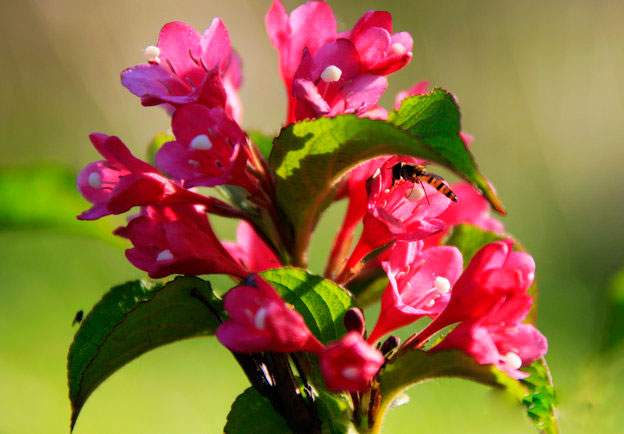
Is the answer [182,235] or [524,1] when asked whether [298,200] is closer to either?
[182,235]

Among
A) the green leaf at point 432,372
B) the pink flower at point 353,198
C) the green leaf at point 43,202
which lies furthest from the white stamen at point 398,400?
the green leaf at point 43,202

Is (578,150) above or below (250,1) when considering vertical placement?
below

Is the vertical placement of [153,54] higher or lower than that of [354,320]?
higher

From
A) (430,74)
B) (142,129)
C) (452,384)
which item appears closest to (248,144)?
(452,384)

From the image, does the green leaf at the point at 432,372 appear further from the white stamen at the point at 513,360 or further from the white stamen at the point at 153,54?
the white stamen at the point at 153,54

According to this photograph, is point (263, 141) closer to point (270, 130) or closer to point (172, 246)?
point (172, 246)

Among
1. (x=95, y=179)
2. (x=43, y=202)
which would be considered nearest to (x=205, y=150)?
(x=95, y=179)

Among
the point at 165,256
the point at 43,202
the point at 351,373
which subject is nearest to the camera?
the point at 351,373
